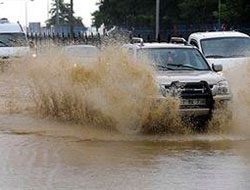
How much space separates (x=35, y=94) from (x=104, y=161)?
5.74 metres

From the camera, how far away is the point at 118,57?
13227 millimetres

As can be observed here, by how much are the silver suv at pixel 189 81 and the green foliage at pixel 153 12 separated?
37893 millimetres

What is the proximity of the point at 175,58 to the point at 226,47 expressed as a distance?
15.7 ft

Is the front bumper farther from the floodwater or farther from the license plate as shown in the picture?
the floodwater

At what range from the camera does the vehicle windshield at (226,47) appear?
18.2 metres

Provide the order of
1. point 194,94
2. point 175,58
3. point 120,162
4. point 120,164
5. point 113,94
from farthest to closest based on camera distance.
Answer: point 175,58 < point 113,94 < point 194,94 < point 120,162 < point 120,164

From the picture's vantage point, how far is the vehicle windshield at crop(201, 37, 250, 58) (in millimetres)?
18172

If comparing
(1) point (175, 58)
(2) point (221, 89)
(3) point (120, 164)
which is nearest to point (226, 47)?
(1) point (175, 58)

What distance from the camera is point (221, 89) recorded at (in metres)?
12.8

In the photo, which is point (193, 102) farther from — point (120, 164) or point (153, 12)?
point (153, 12)

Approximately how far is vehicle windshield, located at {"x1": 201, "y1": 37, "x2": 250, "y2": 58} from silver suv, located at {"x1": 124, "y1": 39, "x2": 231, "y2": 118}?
419cm

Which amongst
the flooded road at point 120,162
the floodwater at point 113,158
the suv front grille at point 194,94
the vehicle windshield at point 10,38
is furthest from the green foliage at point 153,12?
the flooded road at point 120,162

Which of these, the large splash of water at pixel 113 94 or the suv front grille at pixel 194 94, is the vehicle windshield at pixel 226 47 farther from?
the suv front grille at pixel 194 94

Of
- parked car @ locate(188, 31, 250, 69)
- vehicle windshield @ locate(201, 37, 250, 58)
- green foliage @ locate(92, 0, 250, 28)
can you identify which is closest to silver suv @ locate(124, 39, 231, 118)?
parked car @ locate(188, 31, 250, 69)
